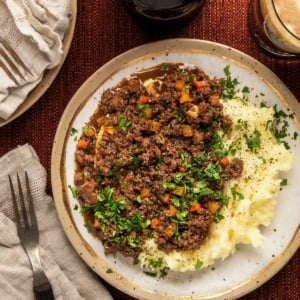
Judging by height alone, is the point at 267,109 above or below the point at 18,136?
above

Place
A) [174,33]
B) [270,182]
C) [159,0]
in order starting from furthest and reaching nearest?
[174,33] < [270,182] < [159,0]

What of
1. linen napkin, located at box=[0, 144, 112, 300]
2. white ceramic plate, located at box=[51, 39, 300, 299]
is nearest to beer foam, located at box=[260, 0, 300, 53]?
white ceramic plate, located at box=[51, 39, 300, 299]

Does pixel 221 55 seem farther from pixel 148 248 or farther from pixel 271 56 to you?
pixel 148 248

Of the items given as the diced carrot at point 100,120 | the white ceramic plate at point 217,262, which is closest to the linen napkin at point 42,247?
the white ceramic plate at point 217,262

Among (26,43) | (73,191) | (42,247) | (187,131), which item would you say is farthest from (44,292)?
(26,43)

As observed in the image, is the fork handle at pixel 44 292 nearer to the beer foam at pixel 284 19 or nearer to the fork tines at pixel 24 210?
the fork tines at pixel 24 210

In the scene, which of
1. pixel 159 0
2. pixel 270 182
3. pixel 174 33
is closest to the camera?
pixel 159 0

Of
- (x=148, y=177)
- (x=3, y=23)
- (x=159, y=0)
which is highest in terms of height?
(x=159, y=0)

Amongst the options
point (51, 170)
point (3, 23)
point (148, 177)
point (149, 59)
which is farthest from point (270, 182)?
point (3, 23)
